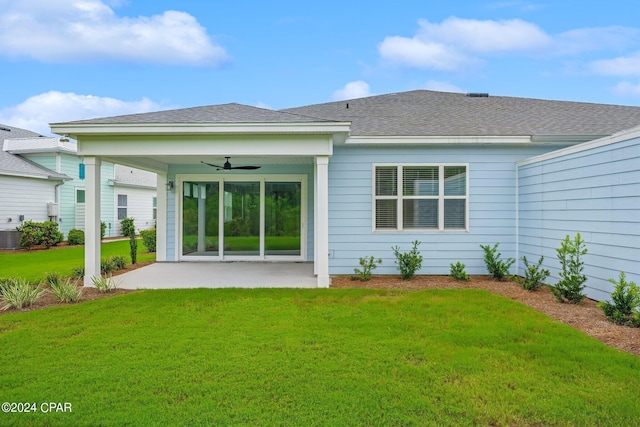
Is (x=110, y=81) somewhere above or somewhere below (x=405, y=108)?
above

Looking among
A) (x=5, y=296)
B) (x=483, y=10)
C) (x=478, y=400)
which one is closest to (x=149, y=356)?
(x=478, y=400)

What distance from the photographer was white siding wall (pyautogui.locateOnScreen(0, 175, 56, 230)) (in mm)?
14336

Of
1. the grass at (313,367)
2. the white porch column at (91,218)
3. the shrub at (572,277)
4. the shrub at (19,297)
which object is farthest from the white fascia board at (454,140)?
the shrub at (19,297)

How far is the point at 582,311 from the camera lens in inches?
205

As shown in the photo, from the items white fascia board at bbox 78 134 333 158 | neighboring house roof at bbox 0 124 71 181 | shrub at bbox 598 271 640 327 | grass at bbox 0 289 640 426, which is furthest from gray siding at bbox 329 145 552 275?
neighboring house roof at bbox 0 124 71 181

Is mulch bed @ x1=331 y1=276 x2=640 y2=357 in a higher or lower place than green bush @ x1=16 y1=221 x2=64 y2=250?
lower

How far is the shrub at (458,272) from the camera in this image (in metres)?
7.49

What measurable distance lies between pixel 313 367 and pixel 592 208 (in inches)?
196

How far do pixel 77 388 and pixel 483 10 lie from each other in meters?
14.1

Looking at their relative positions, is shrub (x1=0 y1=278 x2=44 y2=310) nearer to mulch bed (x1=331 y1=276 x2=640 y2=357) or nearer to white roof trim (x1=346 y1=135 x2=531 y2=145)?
mulch bed (x1=331 y1=276 x2=640 y2=357)

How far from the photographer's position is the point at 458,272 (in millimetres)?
7586

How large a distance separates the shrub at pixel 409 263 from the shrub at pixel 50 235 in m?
13.3

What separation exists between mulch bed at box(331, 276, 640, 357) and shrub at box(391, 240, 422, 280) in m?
0.14

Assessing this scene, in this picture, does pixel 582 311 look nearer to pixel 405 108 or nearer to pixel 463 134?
pixel 463 134
